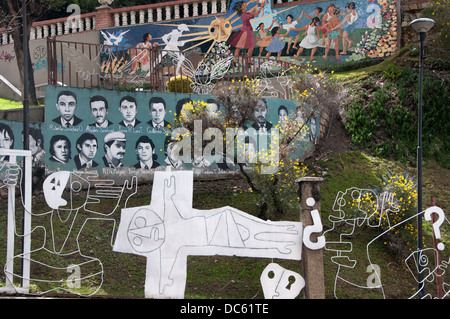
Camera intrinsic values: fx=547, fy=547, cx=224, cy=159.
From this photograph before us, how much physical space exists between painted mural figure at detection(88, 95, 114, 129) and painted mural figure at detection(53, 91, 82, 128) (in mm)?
360

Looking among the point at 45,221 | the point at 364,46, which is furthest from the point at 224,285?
the point at 364,46

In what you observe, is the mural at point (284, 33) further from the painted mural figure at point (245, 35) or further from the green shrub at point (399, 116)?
the green shrub at point (399, 116)

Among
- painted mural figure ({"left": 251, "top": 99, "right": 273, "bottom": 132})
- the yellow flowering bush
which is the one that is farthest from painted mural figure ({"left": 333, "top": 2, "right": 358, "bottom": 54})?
the yellow flowering bush

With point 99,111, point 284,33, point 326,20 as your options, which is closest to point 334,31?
point 326,20

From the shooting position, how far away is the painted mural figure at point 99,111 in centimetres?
1263

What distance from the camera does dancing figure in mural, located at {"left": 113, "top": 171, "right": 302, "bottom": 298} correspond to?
322 inches

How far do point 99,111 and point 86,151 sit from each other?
3.25 feet

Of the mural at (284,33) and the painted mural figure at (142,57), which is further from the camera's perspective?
the mural at (284,33)

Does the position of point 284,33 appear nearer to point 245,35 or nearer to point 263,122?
point 245,35

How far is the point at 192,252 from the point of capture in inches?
325

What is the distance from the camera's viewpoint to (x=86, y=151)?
12.4 metres

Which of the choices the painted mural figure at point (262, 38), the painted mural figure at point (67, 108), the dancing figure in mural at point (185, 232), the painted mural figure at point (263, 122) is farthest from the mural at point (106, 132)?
the painted mural figure at point (262, 38)

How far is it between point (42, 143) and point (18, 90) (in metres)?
7.51

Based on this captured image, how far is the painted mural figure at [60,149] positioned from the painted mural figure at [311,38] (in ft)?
29.6
